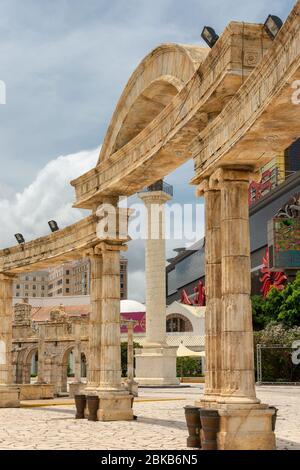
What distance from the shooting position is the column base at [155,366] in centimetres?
5062

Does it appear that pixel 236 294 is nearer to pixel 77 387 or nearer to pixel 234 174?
pixel 234 174

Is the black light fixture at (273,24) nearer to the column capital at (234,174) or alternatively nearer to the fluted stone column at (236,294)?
the column capital at (234,174)

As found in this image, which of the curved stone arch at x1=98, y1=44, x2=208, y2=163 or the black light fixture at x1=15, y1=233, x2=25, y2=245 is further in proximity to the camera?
the black light fixture at x1=15, y1=233, x2=25, y2=245

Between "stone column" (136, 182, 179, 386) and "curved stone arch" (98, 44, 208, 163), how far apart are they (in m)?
28.6

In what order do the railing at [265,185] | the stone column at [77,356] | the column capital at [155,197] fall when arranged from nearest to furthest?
the stone column at [77,356]
the column capital at [155,197]
the railing at [265,185]

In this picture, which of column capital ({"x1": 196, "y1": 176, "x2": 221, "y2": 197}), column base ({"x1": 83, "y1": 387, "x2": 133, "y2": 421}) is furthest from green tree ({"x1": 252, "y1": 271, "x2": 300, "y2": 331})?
column capital ({"x1": 196, "y1": 176, "x2": 221, "y2": 197})

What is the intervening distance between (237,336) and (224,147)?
3735mm

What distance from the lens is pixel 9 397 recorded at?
27547mm

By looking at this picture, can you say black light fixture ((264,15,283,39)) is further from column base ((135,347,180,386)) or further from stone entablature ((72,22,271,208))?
column base ((135,347,180,386))

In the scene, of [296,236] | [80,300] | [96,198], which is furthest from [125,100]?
[80,300]

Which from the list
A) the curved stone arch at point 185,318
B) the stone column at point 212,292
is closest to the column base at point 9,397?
the stone column at point 212,292

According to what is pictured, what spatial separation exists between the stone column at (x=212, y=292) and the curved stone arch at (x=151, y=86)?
3.04m

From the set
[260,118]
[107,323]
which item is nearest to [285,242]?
[107,323]

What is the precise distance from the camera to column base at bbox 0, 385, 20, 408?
27.4 m
